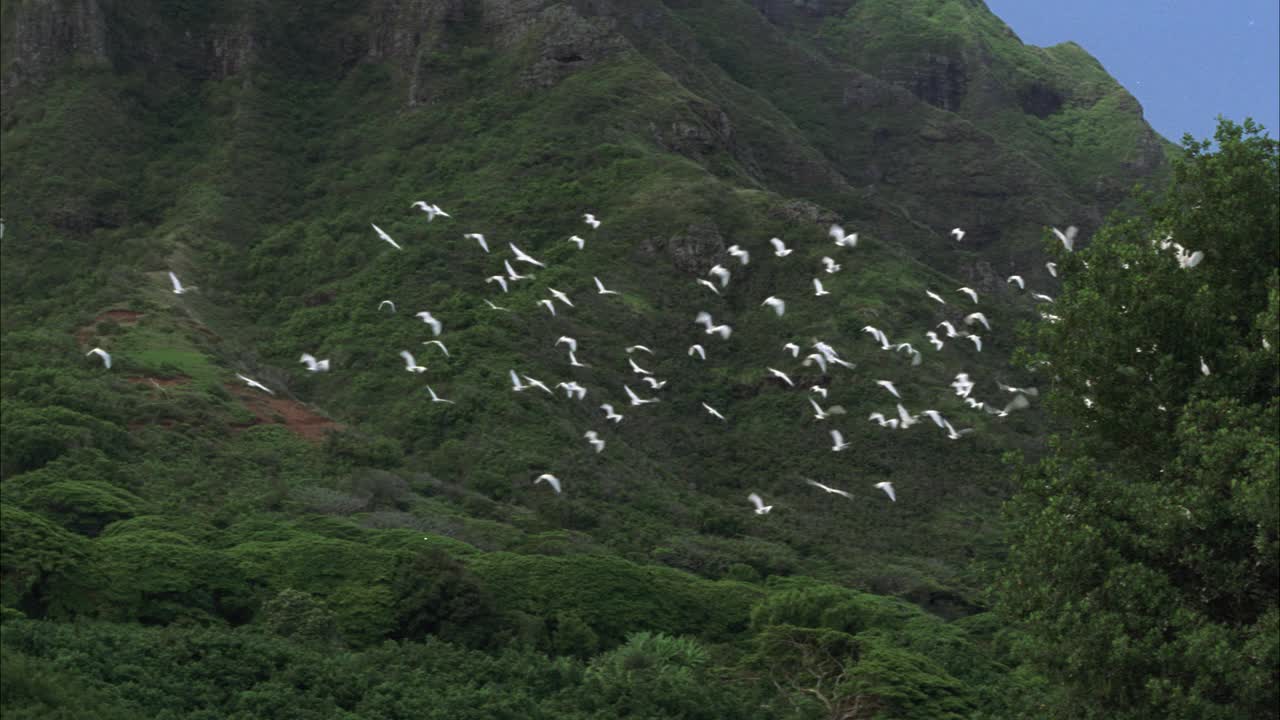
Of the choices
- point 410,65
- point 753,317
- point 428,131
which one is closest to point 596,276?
point 753,317

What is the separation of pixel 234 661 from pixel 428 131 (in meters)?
82.6

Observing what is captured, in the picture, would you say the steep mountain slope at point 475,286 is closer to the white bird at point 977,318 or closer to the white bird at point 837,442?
the white bird at point 837,442

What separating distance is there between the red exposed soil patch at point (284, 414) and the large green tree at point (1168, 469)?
170 feet

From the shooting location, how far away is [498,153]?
109 m

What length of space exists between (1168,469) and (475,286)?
70.4m

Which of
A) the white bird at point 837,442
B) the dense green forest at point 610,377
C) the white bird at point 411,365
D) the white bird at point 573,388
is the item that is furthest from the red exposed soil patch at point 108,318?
the white bird at point 837,442

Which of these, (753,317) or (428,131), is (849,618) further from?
(428,131)

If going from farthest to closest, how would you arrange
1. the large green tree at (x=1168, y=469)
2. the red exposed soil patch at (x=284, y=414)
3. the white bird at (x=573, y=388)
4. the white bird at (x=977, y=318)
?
the red exposed soil patch at (x=284, y=414), the white bird at (x=573, y=388), the white bird at (x=977, y=318), the large green tree at (x=1168, y=469)

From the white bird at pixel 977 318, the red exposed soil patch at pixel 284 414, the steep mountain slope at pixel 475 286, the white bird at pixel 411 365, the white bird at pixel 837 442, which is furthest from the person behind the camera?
the red exposed soil patch at pixel 284 414

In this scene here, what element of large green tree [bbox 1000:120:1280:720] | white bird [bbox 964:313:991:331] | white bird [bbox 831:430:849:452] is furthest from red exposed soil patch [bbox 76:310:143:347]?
large green tree [bbox 1000:120:1280:720]

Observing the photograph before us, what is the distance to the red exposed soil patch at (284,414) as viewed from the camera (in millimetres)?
75500

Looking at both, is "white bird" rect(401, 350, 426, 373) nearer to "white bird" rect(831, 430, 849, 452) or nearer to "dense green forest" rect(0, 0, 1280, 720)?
"dense green forest" rect(0, 0, 1280, 720)

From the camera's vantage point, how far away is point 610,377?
87688 millimetres

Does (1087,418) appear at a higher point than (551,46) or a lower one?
lower
